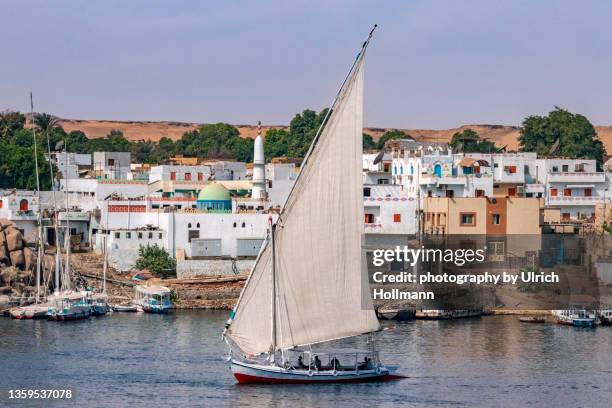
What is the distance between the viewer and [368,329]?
47.2 metres

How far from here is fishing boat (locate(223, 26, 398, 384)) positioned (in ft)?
151

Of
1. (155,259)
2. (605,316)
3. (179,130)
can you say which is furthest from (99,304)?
(179,130)

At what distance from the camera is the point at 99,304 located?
67250 millimetres

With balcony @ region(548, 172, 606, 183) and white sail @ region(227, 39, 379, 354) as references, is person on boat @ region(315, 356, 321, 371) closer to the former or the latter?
white sail @ region(227, 39, 379, 354)

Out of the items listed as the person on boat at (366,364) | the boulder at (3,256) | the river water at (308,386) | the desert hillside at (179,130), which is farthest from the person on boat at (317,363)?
the desert hillside at (179,130)

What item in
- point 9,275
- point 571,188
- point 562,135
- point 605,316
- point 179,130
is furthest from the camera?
point 179,130

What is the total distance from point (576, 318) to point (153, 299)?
1713 cm

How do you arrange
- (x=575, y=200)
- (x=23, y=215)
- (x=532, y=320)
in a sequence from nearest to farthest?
(x=532, y=320) < (x=23, y=215) < (x=575, y=200)

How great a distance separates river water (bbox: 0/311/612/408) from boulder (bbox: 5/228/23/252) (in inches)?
297

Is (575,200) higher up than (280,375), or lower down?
higher up

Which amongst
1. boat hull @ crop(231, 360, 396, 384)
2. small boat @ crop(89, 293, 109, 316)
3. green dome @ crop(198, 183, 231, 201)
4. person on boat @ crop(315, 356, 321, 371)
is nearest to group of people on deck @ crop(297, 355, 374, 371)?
person on boat @ crop(315, 356, 321, 371)

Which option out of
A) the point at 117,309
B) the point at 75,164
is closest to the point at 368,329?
the point at 117,309

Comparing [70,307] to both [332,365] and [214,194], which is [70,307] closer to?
[214,194]

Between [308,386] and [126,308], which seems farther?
[126,308]
